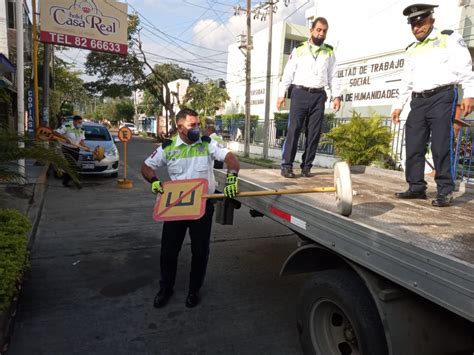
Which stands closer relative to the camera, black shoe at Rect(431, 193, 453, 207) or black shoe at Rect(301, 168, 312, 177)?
black shoe at Rect(431, 193, 453, 207)

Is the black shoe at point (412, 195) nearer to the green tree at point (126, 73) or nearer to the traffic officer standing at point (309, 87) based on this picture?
the traffic officer standing at point (309, 87)

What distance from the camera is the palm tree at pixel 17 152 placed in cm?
384

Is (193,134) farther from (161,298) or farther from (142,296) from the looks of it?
(142,296)

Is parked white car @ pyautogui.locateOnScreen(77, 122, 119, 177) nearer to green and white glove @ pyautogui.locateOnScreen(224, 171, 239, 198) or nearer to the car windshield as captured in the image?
the car windshield

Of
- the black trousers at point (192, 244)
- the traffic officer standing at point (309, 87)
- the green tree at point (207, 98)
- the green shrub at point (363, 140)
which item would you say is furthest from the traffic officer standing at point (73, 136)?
the green tree at point (207, 98)

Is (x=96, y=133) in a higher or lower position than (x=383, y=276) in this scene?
higher

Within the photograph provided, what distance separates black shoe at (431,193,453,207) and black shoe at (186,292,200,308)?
7.16ft

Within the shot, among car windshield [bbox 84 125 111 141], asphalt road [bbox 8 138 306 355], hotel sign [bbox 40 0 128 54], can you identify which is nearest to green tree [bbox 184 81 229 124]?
hotel sign [bbox 40 0 128 54]

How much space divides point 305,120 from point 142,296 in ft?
8.56

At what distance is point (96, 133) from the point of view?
11.5 m

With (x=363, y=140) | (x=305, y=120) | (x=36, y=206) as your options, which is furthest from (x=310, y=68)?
(x=36, y=206)

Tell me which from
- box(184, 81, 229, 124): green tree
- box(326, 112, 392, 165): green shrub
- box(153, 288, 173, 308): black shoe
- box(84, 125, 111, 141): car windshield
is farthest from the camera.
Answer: box(184, 81, 229, 124): green tree

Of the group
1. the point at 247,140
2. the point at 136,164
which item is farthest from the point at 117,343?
the point at 247,140

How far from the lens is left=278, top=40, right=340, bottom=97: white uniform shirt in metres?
4.31
